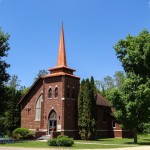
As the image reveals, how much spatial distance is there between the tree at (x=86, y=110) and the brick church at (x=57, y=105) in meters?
1.18

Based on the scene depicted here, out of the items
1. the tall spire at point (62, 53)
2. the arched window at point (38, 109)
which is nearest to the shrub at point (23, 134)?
the arched window at point (38, 109)

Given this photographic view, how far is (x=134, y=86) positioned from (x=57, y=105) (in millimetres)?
12372

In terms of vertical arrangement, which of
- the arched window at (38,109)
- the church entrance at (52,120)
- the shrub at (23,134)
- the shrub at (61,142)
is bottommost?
the shrub at (61,142)

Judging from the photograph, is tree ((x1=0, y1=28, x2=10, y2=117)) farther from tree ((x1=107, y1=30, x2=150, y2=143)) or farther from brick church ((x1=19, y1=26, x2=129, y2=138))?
tree ((x1=107, y1=30, x2=150, y2=143))

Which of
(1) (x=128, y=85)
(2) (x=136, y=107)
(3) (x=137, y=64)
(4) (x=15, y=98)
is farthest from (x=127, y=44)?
(4) (x=15, y=98)

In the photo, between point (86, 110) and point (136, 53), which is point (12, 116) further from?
point (136, 53)

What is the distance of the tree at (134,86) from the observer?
35.1 meters

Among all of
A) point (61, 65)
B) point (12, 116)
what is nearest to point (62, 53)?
point (61, 65)

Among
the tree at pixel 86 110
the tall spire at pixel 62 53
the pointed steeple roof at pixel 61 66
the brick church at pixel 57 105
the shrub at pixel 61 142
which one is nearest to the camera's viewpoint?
the shrub at pixel 61 142

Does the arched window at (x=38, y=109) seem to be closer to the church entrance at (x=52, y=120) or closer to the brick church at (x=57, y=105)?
the brick church at (x=57, y=105)

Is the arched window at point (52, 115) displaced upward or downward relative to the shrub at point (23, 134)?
upward

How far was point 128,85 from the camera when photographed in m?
36.0

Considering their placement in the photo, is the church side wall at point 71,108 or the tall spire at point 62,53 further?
the tall spire at point 62,53

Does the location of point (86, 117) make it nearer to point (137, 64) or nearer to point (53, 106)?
point (53, 106)
